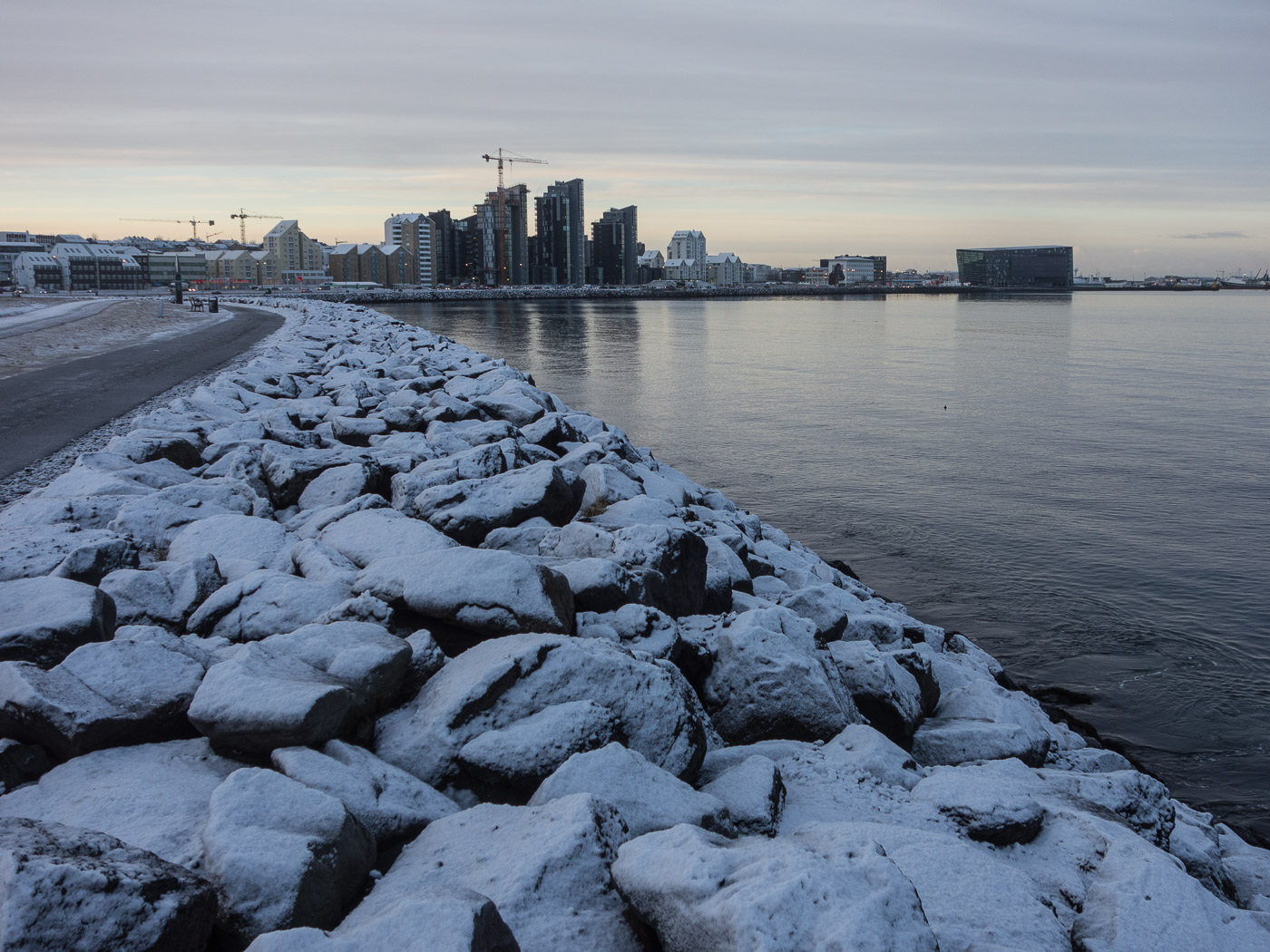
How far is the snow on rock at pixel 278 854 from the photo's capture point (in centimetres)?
220

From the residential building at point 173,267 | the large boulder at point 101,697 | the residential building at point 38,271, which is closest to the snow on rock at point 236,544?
the large boulder at point 101,697

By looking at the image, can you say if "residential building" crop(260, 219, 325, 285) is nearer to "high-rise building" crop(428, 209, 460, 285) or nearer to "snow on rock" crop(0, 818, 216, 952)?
"high-rise building" crop(428, 209, 460, 285)

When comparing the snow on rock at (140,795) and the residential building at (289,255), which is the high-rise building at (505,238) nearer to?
the residential building at (289,255)

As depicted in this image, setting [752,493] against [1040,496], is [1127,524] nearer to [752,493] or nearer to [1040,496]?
[1040,496]

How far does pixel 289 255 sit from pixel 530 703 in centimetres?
16554

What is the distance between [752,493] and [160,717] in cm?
1017

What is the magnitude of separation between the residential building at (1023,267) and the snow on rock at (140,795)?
634 ft

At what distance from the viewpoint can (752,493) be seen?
1255 cm

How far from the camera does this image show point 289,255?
15200cm

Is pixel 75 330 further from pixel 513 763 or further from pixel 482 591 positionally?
pixel 513 763

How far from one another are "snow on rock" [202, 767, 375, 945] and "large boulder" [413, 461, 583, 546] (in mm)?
2700

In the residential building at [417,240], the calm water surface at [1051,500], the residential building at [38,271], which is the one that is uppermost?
the residential building at [417,240]

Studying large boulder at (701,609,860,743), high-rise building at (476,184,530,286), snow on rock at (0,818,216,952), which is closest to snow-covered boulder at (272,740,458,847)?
snow on rock at (0,818,216,952)

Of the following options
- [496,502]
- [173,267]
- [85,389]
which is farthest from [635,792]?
[173,267]
